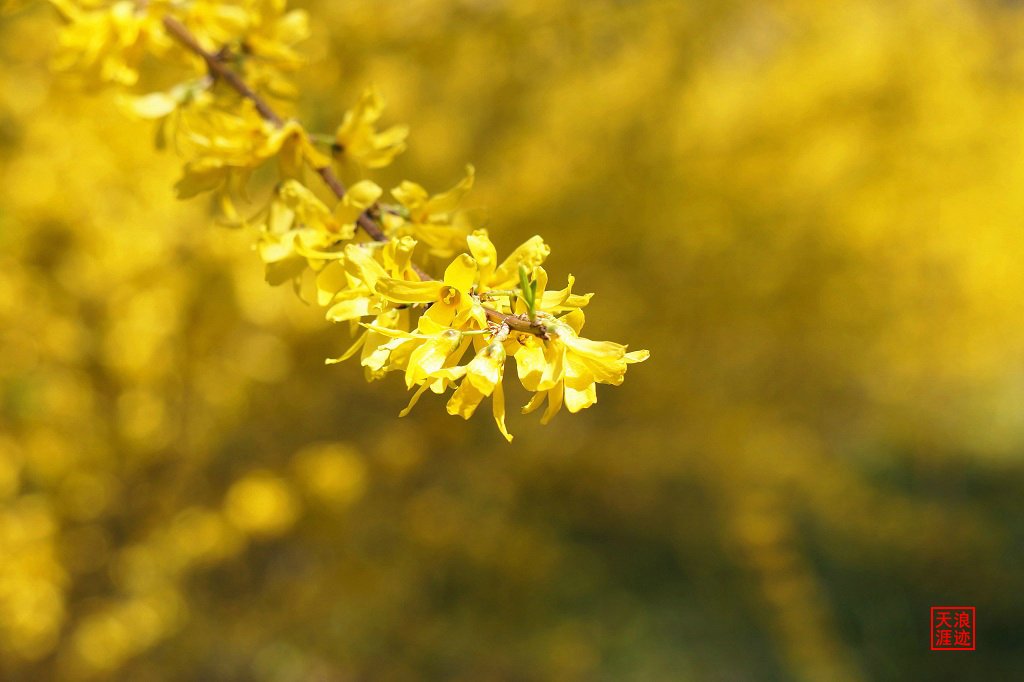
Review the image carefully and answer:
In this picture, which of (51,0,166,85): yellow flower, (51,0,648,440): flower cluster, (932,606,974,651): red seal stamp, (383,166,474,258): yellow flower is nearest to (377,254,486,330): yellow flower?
(51,0,648,440): flower cluster

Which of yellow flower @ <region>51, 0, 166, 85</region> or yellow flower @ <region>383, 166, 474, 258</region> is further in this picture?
yellow flower @ <region>51, 0, 166, 85</region>

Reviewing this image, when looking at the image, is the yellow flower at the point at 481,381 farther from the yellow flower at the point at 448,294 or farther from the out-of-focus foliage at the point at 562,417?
the out-of-focus foliage at the point at 562,417

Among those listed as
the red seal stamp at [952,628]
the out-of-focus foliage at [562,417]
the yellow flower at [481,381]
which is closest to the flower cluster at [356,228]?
the yellow flower at [481,381]

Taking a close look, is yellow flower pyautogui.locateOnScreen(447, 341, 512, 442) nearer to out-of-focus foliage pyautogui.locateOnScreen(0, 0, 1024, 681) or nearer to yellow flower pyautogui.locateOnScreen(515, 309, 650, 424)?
yellow flower pyautogui.locateOnScreen(515, 309, 650, 424)

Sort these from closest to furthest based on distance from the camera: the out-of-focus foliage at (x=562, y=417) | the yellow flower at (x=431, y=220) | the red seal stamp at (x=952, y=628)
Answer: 1. the yellow flower at (x=431, y=220)
2. the out-of-focus foliage at (x=562, y=417)
3. the red seal stamp at (x=952, y=628)

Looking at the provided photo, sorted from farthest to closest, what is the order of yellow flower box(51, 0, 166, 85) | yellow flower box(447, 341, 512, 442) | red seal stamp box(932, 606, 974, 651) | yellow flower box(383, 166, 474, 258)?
red seal stamp box(932, 606, 974, 651), yellow flower box(51, 0, 166, 85), yellow flower box(383, 166, 474, 258), yellow flower box(447, 341, 512, 442)

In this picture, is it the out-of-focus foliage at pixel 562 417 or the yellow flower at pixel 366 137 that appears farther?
the out-of-focus foliage at pixel 562 417

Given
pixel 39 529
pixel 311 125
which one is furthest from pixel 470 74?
pixel 39 529
